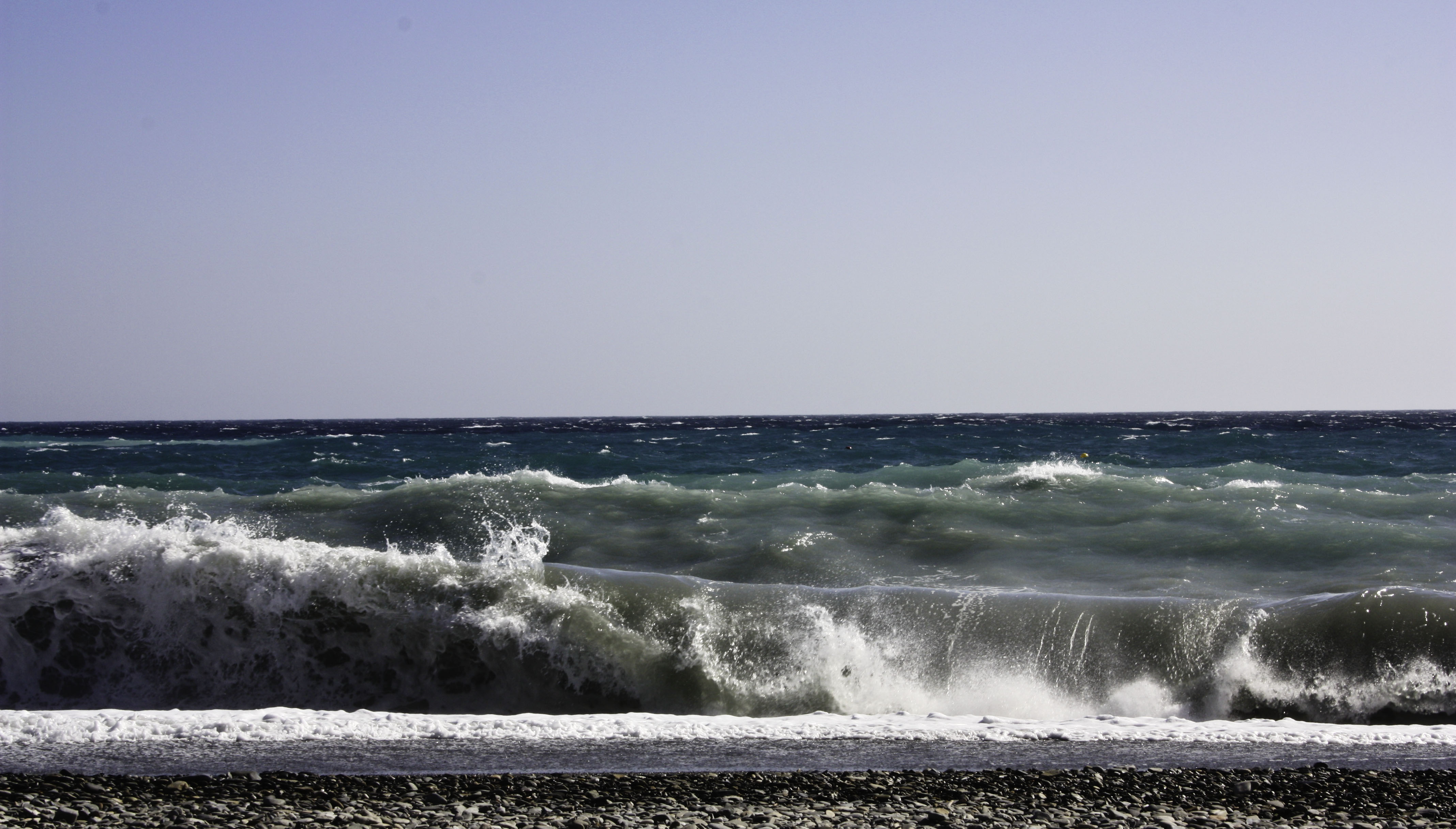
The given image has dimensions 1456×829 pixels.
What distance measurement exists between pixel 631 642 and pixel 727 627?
2.42 ft

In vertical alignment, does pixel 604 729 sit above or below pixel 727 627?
below

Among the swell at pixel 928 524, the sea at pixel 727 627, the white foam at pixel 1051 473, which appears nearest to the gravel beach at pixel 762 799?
the sea at pixel 727 627

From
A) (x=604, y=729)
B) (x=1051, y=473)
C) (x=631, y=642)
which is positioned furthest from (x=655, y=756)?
(x=1051, y=473)

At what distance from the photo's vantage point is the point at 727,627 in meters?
7.89

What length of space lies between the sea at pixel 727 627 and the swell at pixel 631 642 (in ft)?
0.08

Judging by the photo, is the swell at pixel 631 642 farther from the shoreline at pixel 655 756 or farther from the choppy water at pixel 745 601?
the shoreline at pixel 655 756

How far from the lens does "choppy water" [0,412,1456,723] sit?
23.9 feet

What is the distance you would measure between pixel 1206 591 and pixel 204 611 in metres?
8.46

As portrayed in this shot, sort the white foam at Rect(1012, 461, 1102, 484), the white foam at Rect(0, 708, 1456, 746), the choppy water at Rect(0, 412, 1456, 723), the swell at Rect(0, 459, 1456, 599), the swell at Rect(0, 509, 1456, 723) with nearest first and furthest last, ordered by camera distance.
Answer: the white foam at Rect(0, 708, 1456, 746) < the swell at Rect(0, 509, 1456, 723) < the choppy water at Rect(0, 412, 1456, 723) < the swell at Rect(0, 459, 1456, 599) < the white foam at Rect(1012, 461, 1102, 484)

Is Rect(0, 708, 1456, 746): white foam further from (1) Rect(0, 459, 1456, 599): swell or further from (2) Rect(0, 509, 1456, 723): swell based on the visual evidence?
(1) Rect(0, 459, 1456, 599): swell

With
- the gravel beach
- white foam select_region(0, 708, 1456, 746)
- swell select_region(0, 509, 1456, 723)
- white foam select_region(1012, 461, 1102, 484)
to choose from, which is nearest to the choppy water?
swell select_region(0, 509, 1456, 723)

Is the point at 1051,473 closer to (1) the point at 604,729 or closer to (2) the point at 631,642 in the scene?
Result: (2) the point at 631,642

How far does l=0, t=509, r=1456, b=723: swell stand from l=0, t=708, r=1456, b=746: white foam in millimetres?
1012

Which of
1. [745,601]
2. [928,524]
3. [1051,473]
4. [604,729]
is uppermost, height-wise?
[1051,473]
